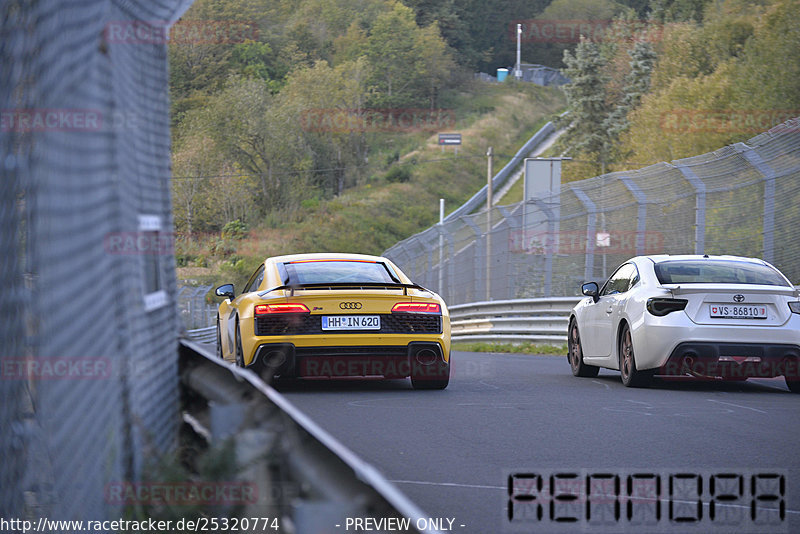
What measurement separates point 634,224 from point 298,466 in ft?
51.8

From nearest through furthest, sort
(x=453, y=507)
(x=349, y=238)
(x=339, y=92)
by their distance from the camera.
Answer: (x=453, y=507)
(x=349, y=238)
(x=339, y=92)

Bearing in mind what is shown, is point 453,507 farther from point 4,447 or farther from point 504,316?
point 504,316

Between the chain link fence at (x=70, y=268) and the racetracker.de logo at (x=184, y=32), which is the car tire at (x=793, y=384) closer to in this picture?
the racetracker.de logo at (x=184, y=32)

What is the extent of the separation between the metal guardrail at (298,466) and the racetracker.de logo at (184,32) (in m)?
1.39

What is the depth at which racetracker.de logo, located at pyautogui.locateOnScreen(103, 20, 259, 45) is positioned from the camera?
177 inches

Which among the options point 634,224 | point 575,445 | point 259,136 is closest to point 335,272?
point 575,445

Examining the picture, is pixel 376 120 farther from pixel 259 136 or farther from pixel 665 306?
pixel 665 306

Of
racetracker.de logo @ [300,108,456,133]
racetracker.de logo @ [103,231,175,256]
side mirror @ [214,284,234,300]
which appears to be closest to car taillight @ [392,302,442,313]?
side mirror @ [214,284,234,300]

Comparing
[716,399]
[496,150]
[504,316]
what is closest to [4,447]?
[716,399]

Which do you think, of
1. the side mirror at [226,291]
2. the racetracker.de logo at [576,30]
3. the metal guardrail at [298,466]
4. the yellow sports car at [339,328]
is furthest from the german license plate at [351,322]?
the racetracker.de logo at [576,30]

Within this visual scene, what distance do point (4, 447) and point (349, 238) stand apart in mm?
70408

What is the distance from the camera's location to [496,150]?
3991 inches

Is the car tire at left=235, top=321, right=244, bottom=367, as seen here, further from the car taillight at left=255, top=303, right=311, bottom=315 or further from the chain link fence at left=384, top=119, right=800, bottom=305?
the chain link fence at left=384, top=119, right=800, bottom=305

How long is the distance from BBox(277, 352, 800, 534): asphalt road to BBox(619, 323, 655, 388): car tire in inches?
6.3
